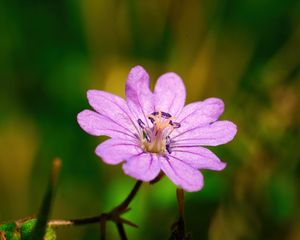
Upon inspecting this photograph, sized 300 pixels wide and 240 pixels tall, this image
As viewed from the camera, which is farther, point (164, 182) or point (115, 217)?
point (164, 182)

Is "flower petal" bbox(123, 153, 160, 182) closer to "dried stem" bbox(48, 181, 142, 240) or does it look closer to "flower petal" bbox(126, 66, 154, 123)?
"dried stem" bbox(48, 181, 142, 240)

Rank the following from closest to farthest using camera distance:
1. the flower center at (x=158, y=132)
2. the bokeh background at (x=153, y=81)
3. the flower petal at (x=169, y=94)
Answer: the flower center at (x=158, y=132), the flower petal at (x=169, y=94), the bokeh background at (x=153, y=81)

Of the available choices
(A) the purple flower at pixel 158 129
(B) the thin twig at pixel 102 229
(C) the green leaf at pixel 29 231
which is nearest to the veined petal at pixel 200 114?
(A) the purple flower at pixel 158 129

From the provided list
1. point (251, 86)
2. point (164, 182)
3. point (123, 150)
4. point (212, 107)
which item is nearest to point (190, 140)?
point (212, 107)

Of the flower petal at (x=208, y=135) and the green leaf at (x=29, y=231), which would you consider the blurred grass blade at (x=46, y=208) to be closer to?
the green leaf at (x=29, y=231)

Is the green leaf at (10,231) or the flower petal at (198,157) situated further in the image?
the flower petal at (198,157)

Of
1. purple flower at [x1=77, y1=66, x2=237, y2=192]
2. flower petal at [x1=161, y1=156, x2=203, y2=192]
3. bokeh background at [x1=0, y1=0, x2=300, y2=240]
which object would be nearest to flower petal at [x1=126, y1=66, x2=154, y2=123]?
purple flower at [x1=77, y1=66, x2=237, y2=192]

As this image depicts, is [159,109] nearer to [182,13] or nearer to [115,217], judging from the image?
[115,217]

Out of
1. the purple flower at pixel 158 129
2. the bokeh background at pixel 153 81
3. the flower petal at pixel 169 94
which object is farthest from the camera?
the bokeh background at pixel 153 81
